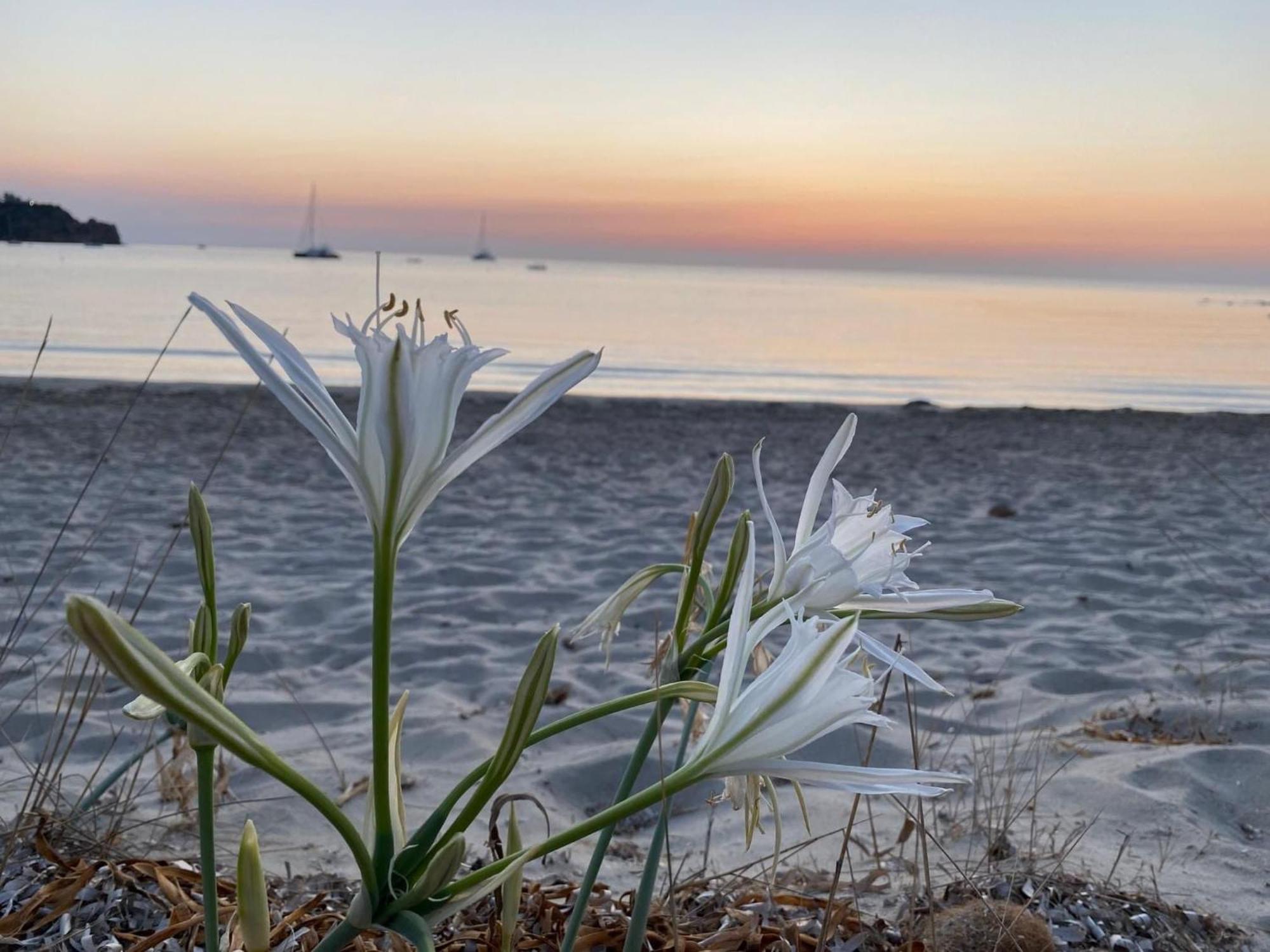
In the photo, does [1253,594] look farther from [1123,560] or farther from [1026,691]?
[1026,691]

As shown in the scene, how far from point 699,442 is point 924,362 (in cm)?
1103

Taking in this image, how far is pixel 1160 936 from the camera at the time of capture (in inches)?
61.4

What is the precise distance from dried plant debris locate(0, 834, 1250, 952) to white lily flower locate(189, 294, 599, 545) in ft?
1.73

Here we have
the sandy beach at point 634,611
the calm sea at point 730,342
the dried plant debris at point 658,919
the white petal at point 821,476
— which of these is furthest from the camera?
the calm sea at point 730,342

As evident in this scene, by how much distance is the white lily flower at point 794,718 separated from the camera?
632 mm

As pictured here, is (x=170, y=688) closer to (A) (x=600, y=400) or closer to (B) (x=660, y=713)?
(B) (x=660, y=713)

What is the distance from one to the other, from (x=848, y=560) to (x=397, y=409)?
0.34 meters

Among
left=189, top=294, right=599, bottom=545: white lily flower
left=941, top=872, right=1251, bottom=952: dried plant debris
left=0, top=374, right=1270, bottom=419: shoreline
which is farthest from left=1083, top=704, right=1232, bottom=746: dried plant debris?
left=0, top=374, right=1270, bottom=419: shoreline

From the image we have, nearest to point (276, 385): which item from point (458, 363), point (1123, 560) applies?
point (458, 363)

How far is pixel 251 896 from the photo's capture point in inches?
25.5

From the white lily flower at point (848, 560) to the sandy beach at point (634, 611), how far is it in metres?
1.10

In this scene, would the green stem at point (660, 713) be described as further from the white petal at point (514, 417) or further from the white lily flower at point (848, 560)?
the white petal at point (514, 417)

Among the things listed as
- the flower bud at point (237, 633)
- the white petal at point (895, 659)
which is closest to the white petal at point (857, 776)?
the white petal at point (895, 659)

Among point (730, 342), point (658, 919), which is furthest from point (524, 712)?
point (730, 342)
